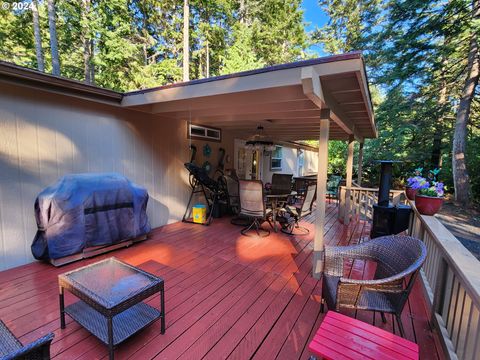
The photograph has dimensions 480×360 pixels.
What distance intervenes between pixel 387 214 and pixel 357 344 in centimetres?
312

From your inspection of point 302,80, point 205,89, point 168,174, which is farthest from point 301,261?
point 168,174

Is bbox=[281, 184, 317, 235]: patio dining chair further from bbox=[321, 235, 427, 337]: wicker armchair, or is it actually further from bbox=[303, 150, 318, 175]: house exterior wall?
bbox=[303, 150, 318, 175]: house exterior wall

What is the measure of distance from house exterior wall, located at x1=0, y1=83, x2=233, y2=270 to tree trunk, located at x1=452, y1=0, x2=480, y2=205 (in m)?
10.1

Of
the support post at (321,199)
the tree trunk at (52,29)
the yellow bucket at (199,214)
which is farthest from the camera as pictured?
the tree trunk at (52,29)

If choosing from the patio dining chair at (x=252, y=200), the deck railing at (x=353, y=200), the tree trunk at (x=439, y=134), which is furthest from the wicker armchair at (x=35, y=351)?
the tree trunk at (x=439, y=134)

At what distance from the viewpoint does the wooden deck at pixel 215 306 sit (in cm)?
184

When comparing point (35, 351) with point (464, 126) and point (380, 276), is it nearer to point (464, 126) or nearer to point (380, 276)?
point (380, 276)

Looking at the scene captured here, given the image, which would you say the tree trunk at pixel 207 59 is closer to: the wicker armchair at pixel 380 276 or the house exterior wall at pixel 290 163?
the house exterior wall at pixel 290 163

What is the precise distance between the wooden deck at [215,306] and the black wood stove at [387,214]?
82cm

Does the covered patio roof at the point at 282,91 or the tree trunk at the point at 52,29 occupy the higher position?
the tree trunk at the point at 52,29

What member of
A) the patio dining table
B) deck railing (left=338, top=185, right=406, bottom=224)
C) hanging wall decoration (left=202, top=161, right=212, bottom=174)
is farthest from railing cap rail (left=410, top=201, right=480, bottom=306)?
hanging wall decoration (left=202, top=161, right=212, bottom=174)

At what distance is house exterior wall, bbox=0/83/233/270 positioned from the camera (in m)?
2.98

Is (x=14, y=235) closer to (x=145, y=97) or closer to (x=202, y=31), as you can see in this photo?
(x=145, y=97)

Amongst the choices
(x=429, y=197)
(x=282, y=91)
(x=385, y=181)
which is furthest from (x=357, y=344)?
(x=385, y=181)
